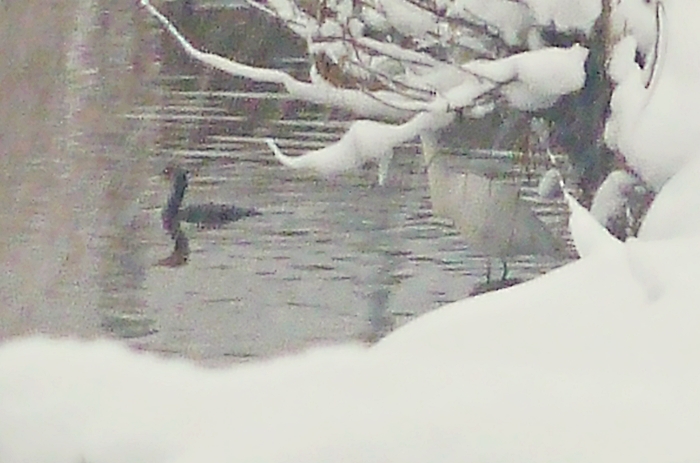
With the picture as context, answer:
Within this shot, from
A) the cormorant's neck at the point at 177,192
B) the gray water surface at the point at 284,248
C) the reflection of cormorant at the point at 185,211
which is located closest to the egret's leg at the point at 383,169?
the gray water surface at the point at 284,248

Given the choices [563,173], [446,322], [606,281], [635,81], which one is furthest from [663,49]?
[446,322]

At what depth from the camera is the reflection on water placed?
2064 millimetres

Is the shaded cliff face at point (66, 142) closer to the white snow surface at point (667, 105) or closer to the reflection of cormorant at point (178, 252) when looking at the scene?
the reflection of cormorant at point (178, 252)

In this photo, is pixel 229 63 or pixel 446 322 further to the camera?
pixel 229 63

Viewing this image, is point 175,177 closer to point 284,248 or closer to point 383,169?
point 284,248

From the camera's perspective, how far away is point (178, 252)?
84.2 inches

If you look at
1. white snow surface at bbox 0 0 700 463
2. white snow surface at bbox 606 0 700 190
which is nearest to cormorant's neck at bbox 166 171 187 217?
white snow surface at bbox 0 0 700 463

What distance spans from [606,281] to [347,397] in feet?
1.33

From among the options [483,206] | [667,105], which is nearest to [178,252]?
[483,206]

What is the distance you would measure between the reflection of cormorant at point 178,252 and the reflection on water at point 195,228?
11 millimetres

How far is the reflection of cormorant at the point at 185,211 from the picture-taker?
6.97 ft

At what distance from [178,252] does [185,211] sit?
7 cm

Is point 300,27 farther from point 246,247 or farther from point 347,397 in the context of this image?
point 347,397

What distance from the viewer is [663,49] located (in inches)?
76.4
